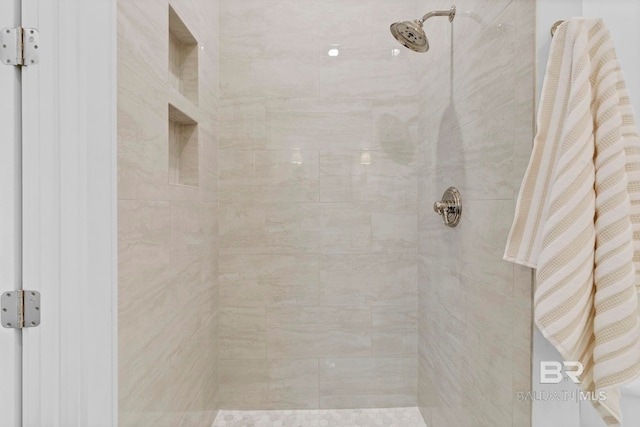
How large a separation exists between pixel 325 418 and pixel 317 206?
3.53 ft

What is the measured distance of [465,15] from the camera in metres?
1.39

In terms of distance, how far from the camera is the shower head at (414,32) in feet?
4.66

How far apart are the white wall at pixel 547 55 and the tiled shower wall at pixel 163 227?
1.04m

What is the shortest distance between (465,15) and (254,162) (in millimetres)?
1153

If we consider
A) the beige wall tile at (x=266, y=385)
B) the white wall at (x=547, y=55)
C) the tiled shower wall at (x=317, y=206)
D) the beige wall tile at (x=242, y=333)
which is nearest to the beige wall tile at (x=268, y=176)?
the tiled shower wall at (x=317, y=206)

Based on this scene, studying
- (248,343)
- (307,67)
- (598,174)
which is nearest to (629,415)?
(598,174)

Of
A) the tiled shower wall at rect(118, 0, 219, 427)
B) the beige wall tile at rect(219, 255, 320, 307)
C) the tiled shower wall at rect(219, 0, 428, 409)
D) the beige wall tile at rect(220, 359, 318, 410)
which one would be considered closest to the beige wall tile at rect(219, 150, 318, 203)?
the tiled shower wall at rect(219, 0, 428, 409)

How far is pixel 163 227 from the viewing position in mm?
1253

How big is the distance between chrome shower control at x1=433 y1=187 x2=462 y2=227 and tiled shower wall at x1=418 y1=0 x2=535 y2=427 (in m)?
0.03
